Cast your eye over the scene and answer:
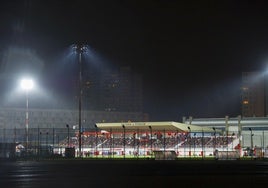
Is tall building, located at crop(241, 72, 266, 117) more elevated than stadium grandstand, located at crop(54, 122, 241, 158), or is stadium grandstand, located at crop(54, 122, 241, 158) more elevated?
tall building, located at crop(241, 72, 266, 117)

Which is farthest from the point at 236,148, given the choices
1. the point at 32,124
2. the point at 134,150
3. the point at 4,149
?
the point at 32,124

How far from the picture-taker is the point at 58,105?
14700 cm

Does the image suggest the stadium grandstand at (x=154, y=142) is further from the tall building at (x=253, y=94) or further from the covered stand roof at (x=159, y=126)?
the tall building at (x=253, y=94)

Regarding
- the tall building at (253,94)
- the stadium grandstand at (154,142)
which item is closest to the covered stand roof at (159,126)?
the stadium grandstand at (154,142)

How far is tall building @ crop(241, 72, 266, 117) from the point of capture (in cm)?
17775

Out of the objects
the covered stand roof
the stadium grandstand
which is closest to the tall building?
the stadium grandstand

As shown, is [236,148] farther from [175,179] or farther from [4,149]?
[175,179]

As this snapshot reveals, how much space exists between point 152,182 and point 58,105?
121 metres

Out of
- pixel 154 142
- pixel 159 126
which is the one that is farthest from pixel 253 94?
pixel 154 142

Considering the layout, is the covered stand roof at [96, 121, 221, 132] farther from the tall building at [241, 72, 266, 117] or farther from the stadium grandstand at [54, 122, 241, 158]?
the tall building at [241, 72, 266, 117]

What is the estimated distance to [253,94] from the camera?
184 m

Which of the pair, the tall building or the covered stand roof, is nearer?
the covered stand roof

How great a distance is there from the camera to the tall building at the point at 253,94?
6998 inches

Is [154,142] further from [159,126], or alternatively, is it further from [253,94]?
[253,94]
